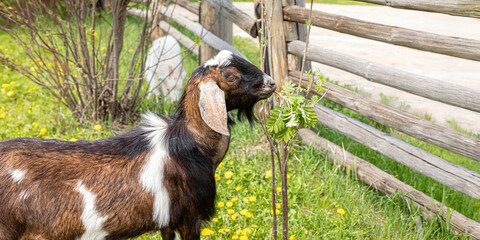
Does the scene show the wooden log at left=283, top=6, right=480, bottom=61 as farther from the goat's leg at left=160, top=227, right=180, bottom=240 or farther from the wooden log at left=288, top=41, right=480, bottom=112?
the goat's leg at left=160, top=227, right=180, bottom=240

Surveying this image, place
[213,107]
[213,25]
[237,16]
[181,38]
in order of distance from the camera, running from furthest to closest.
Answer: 1. [181,38]
2. [213,25]
3. [237,16]
4. [213,107]

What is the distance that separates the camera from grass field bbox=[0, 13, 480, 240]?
3100mm

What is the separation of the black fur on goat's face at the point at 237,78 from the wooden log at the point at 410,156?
145cm

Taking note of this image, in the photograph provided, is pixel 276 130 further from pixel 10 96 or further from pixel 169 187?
pixel 10 96

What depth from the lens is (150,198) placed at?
2.37 metres

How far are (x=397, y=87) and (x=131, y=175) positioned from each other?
2.01 meters

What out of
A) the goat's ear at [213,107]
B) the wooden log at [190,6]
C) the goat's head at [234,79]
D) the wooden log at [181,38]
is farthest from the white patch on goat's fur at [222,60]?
the wooden log at [190,6]

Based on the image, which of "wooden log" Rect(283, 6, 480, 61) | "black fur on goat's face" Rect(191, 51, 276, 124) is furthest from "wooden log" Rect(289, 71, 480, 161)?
"black fur on goat's face" Rect(191, 51, 276, 124)

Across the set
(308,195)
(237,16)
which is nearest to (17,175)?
(308,195)

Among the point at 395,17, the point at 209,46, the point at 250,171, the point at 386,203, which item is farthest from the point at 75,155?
the point at 395,17

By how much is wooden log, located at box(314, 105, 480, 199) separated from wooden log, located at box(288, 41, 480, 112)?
39cm

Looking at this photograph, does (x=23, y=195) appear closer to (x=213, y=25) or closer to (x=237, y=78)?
(x=237, y=78)

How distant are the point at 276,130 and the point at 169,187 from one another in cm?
69

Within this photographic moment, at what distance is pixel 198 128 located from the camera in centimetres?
242
